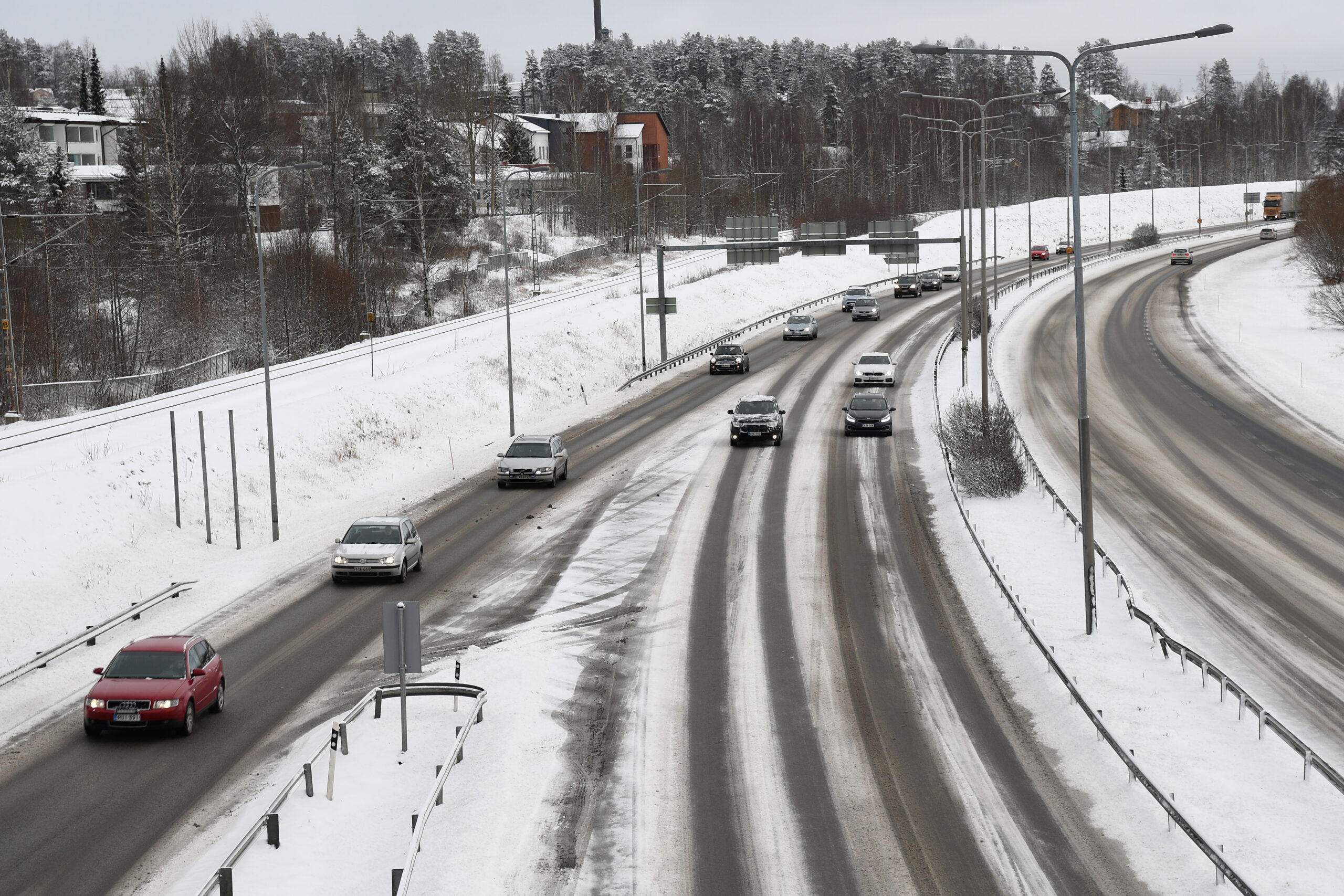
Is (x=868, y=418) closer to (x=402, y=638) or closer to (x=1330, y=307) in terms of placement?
(x=402, y=638)

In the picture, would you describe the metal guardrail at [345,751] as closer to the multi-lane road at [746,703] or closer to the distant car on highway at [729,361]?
the multi-lane road at [746,703]

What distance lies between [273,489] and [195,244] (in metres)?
44.9

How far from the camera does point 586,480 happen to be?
134 feet

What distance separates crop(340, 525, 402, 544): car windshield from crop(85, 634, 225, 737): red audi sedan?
30.5ft

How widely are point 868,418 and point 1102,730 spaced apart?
29.6m

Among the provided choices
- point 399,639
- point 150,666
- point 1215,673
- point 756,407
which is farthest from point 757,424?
point 399,639

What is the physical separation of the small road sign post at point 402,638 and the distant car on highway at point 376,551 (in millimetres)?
12063

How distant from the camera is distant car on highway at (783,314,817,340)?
246ft

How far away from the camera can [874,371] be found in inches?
2297

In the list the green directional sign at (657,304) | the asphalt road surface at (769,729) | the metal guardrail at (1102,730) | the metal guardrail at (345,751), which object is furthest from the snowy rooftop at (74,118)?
the metal guardrail at (345,751)

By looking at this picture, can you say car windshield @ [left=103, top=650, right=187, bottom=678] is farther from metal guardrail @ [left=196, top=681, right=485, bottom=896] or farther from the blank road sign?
the blank road sign

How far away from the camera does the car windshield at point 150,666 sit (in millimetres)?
19375

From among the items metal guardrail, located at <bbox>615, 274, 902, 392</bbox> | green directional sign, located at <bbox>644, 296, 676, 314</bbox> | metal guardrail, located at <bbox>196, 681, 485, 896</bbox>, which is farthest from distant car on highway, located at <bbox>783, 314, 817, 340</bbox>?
metal guardrail, located at <bbox>196, 681, 485, 896</bbox>

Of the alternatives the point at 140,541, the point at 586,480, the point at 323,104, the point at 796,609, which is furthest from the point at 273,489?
the point at 323,104
